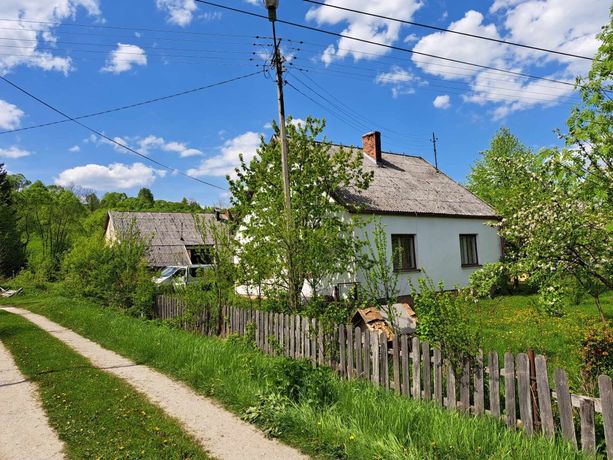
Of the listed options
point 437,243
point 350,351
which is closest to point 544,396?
point 350,351

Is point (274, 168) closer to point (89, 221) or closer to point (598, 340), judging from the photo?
point (598, 340)

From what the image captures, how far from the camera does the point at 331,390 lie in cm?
554

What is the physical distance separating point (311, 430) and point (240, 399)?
1432mm

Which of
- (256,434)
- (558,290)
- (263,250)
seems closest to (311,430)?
(256,434)

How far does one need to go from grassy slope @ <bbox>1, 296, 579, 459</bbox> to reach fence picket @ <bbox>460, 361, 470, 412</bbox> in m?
0.23

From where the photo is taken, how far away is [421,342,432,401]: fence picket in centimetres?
534

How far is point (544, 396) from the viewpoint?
418cm

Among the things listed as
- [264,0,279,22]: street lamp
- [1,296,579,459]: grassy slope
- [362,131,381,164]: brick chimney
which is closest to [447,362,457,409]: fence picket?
[1,296,579,459]: grassy slope

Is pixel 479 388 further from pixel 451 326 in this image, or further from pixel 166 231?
pixel 166 231

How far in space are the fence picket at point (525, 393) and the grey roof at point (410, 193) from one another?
33.5 feet

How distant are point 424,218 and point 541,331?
8.25 metres

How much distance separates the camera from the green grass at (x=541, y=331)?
22.9 ft

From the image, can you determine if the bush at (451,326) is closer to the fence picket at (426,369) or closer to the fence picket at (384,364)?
the fence picket at (426,369)

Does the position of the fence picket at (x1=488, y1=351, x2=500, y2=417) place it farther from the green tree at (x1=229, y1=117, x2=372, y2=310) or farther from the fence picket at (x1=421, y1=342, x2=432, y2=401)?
the green tree at (x1=229, y1=117, x2=372, y2=310)
